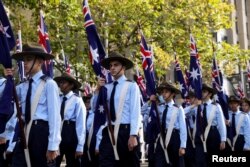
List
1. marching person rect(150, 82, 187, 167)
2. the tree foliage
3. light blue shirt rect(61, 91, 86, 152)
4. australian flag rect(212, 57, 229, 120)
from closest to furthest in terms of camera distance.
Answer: light blue shirt rect(61, 91, 86, 152) < marching person rect(150, 82, 187, 167) < australian flag rect(212, 57, 229, 120) < the tree foliage

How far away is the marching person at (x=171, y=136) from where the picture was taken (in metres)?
10.7

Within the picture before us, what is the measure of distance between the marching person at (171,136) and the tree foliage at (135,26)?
361 inches

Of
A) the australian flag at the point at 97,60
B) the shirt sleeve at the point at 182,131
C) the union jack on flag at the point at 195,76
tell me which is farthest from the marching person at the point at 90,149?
the australian flag at the point at 97,60

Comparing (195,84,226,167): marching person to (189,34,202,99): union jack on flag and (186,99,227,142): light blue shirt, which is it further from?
(189,34,202,99): union jack on flag

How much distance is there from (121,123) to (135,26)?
49.1 feet

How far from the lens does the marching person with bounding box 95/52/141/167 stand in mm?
7914

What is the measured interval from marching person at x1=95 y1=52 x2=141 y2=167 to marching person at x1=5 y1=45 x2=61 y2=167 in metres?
1.35

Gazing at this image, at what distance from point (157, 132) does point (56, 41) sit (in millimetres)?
11027

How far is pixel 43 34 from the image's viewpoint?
1189 cm

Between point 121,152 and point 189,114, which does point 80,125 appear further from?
point 189,114

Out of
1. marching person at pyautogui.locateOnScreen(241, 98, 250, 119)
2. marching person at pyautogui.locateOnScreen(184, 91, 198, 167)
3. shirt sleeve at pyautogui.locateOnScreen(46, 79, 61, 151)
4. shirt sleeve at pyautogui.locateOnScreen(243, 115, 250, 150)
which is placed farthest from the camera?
marching person at pyautogui.locateOnScreen(241, 98, 250, 119)

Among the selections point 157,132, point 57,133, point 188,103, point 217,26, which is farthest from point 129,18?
point 57,133

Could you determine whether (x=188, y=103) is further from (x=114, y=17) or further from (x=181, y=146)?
(x=114, y=17)

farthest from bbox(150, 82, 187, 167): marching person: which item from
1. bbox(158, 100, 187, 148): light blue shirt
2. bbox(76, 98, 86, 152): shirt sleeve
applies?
bbox(76, 98, 86, 152): shirt sleeve
